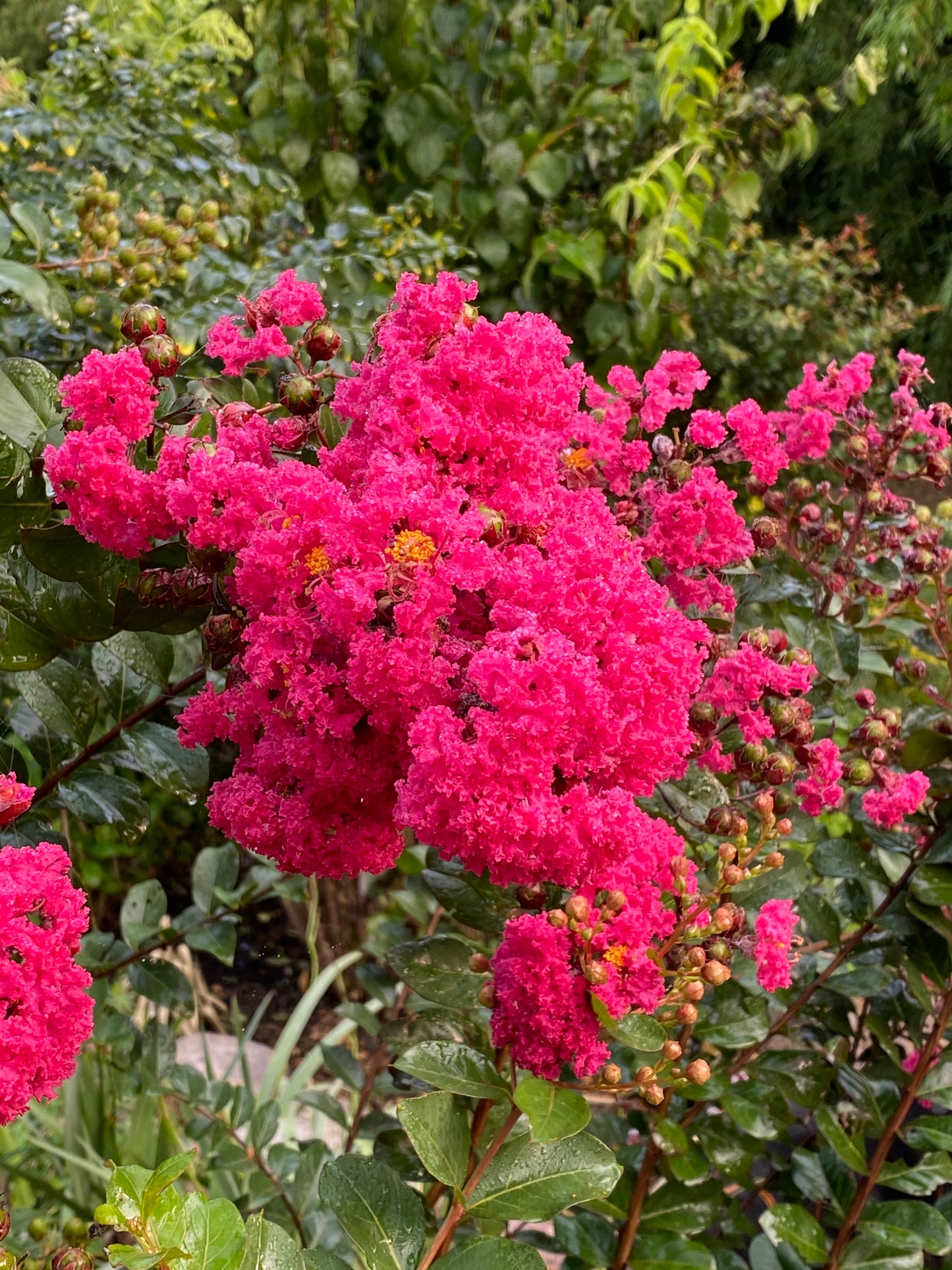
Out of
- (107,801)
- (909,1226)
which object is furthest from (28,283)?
(909,1226)

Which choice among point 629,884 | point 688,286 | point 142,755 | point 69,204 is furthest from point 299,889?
point 688,286

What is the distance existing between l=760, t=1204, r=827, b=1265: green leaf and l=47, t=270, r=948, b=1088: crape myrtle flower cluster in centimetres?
30

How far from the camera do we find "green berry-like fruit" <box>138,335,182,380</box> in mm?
591

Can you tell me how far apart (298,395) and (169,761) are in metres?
0.26

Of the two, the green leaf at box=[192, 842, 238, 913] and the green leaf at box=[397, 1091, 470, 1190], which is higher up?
the green leaf at box=[397, 1091, 470, 1190]

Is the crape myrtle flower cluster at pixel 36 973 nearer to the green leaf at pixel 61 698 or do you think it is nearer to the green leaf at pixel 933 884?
the green leaf at pixel 61 698

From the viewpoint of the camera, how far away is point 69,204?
1.31 m

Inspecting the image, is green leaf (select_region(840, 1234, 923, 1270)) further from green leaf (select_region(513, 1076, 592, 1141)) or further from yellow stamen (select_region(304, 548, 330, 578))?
yellow stamen (select_region(304, 548, 330, 578))

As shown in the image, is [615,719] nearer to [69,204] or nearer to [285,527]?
[285,527]

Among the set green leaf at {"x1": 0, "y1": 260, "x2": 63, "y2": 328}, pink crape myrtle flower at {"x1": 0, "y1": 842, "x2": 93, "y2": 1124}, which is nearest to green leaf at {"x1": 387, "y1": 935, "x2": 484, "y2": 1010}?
pink crape myrtle flower at {"x1": 0, "y1": 842, "x2": 93, "y2": 1124}

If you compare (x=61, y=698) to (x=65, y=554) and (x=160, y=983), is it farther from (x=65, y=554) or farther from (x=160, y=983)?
(x=160, y=983)

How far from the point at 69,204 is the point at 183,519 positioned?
939 millimetres

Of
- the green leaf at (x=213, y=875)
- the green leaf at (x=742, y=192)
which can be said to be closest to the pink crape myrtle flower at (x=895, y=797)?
the green leaf at (x=213, y=875)

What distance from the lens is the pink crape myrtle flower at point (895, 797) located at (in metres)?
0.77
